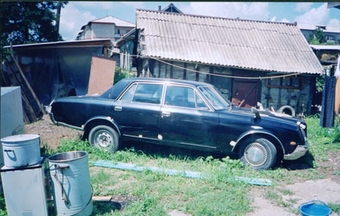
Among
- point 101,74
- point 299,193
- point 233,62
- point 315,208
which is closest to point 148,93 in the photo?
point 299,193

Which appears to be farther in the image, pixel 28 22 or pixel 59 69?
pixel 28 22

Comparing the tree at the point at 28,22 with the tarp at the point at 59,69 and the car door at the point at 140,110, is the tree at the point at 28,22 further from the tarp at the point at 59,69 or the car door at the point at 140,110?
the car door at the point at 140,110

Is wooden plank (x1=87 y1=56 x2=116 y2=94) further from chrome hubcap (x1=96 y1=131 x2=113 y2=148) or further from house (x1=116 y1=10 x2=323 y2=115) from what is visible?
chrome hubcap (x1=96 y1=131 x2=113 y2=148)

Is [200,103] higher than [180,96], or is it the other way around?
[180,96]

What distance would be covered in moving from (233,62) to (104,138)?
7.67 meters

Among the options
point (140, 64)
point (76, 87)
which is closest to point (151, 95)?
point (76, 87)

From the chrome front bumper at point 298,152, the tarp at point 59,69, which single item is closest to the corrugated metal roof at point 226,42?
the tarp at point 59,69

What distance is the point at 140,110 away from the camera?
5.50m

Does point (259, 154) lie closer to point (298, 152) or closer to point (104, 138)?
point (298, 152)

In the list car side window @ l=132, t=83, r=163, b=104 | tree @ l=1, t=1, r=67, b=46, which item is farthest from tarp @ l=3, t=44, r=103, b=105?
tree @ l=1, t=1, r=67, b=46

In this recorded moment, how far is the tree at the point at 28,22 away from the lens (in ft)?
57.0

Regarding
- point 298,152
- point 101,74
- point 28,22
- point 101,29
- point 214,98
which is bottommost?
point 298,152

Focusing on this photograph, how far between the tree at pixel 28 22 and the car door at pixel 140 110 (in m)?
15.3

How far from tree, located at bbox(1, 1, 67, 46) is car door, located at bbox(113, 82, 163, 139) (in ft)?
50.2
